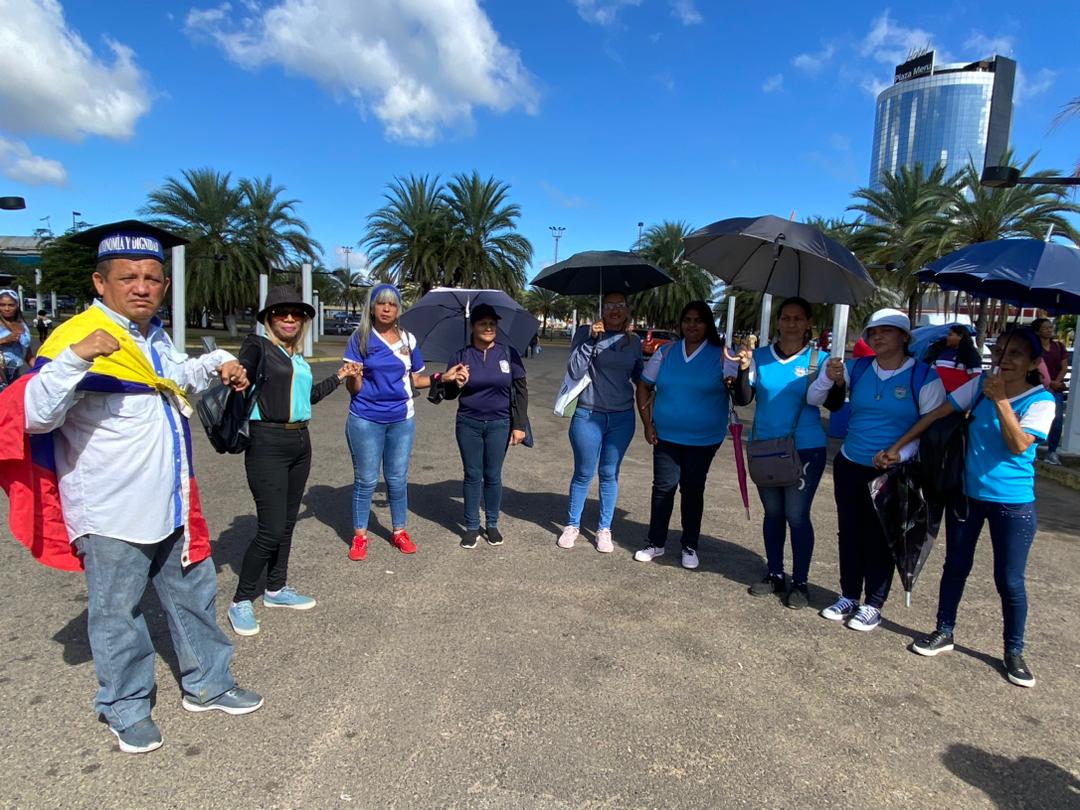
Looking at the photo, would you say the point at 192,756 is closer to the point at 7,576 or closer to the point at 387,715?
the point at 387,715

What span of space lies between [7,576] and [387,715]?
296 centimetres

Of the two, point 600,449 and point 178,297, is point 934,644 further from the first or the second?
point 178,297

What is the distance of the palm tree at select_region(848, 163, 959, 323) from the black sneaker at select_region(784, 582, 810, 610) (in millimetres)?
19767

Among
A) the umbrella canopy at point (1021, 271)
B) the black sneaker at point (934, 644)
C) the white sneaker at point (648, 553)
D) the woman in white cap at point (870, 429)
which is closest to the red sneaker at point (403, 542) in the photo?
the white sneaker at point (648, 553)

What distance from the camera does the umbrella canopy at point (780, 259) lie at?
4.02 meters

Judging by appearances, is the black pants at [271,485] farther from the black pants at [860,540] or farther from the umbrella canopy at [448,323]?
the black pants at [860,540]

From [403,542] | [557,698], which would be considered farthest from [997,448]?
[403,542]

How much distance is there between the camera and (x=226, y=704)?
284cm

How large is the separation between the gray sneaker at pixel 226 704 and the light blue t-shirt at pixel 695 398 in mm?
3085

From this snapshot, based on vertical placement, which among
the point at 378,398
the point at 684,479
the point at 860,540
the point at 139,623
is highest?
the point at 378,398

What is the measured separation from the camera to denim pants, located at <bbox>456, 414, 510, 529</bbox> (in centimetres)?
506

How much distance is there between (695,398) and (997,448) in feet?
5.87

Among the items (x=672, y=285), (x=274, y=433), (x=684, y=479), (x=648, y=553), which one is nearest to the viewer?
(x=274, y=433)

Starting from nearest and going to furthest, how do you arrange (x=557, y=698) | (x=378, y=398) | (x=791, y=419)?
(x=557, y=698)
(x=791, y=419)
(x=378, y=398)
